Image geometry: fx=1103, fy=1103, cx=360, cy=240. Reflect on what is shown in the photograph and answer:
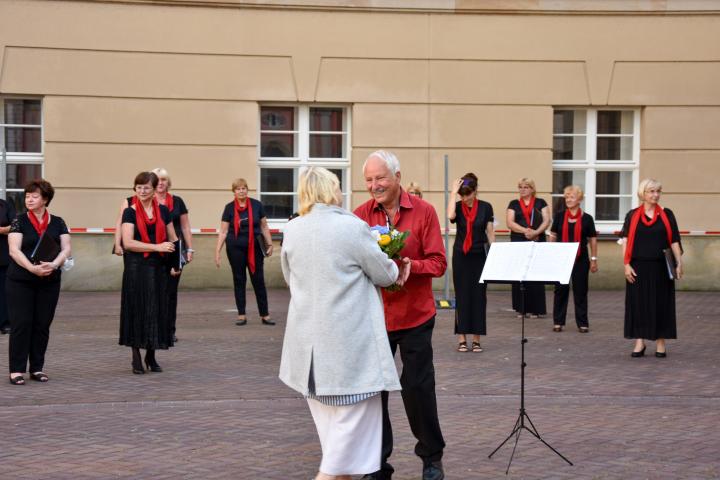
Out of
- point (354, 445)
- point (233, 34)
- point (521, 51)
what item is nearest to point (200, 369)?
point (354, 445)

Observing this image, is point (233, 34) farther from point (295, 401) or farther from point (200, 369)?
point (295, 401)

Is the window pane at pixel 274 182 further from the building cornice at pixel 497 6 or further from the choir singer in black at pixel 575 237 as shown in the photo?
the choir singer in black at pixel 575 237

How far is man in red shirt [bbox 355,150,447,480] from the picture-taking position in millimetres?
6188

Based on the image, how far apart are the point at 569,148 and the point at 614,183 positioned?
1.02m

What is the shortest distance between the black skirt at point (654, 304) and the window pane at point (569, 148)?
26.3 feet

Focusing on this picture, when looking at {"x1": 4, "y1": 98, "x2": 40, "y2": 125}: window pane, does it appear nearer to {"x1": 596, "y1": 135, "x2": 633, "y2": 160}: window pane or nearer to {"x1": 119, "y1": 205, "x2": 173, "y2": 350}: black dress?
{"x1": 119, "y1": 205, "x2": 173, "y2": 350}: black dress

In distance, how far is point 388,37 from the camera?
18422 millimetres

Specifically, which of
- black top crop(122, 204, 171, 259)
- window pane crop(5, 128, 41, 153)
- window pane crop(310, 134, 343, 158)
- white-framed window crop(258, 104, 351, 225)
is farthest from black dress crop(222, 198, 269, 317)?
window pane crop(5, 128, 41, 153)

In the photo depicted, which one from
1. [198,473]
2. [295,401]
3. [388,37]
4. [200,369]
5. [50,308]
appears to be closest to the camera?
[198,473]

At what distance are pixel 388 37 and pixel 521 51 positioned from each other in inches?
89.1

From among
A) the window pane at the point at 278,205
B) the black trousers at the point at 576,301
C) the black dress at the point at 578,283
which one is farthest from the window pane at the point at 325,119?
the black trousers at the point at 576,301

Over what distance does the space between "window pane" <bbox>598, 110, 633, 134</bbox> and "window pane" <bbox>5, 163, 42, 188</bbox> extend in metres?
9.58

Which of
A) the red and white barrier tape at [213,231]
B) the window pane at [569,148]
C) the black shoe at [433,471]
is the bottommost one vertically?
the black shoe at [433,471]

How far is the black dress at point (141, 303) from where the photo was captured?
1013 centimetres
